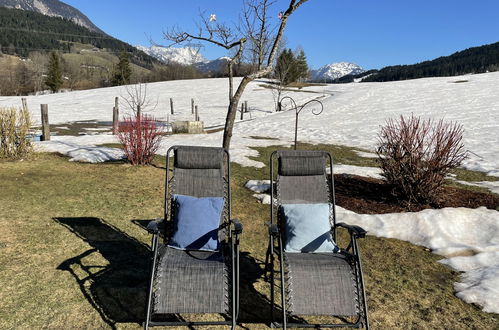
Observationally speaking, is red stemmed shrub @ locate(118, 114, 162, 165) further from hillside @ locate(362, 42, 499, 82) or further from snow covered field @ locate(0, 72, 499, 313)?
hillside @ locate(362, 42, 499, 82)

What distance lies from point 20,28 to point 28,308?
17222 cm

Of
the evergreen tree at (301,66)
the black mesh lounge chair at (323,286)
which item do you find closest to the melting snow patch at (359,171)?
the black mesh lounge chair at (323,286)

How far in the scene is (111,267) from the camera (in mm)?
4070

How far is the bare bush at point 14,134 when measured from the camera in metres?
8.42

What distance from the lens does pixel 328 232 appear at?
→ 12.2ft

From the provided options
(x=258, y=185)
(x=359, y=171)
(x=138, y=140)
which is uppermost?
(x=138, y=140)

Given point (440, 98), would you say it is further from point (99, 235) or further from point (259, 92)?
point (99, 235)

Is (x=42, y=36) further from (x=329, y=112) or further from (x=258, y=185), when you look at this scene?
(x=258, y=185)

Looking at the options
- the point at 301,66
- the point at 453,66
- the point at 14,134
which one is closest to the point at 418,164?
the point at 14,134

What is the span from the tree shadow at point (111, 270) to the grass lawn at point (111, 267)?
1 centimetres

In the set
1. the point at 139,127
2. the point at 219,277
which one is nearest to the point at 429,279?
the point at 219,277

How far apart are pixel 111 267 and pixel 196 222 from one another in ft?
4.22

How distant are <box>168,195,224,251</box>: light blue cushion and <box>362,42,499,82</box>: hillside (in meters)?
114

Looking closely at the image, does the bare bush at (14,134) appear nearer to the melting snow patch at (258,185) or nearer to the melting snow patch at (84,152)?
the melting snow patch at (84,152)
